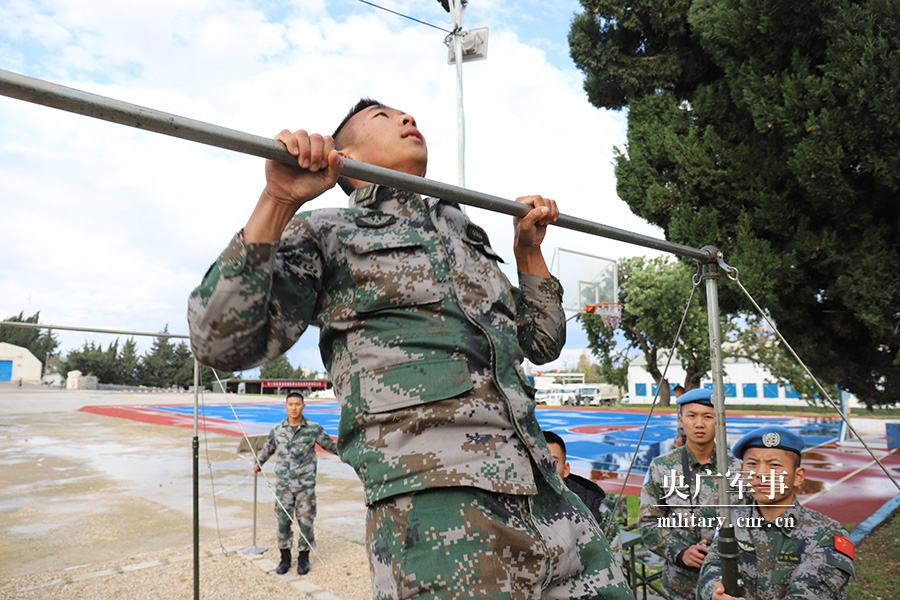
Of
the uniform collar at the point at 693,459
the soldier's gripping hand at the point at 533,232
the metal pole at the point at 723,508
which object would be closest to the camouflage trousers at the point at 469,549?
the soldier's gripping hand at the point at 533,232

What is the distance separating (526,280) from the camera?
1.58 meters

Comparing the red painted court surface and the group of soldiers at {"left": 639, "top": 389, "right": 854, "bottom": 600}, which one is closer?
the group of soldiers at {"left": 639, "top": 389, "right": 854, "bottom": 600}

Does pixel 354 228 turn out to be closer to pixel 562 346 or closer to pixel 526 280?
pixel 526 280

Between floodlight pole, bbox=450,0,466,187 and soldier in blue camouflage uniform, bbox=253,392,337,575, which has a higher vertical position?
floodlight pole, bbox=450,0,466,187

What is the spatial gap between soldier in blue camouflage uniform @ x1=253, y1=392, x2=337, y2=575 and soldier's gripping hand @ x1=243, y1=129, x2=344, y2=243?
224 inches

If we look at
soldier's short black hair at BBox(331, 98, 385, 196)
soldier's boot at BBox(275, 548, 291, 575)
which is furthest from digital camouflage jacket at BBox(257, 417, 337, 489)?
soldier's short black hair at BBox(331, 98, 385, 196)

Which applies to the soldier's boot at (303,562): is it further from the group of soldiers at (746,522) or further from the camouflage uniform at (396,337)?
the camouflage uniform at (396,337)

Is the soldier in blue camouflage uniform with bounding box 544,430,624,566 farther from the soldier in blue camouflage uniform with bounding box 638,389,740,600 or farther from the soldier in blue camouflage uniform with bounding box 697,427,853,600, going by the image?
the soldier in blue camouflage uniform with bounding box 697,427,853,600


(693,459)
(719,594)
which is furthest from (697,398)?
(719,594)

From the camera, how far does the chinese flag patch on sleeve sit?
8.23 ft

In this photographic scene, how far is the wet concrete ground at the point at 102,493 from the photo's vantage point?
7.04 meters

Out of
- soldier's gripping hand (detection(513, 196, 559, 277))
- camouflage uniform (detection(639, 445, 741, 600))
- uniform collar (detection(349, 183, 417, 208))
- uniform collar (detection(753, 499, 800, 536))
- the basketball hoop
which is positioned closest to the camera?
uniform collar (detection(349, 183, 417, 208))

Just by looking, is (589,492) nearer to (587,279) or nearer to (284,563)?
(284,563)

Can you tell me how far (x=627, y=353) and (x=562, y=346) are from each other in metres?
29.9
